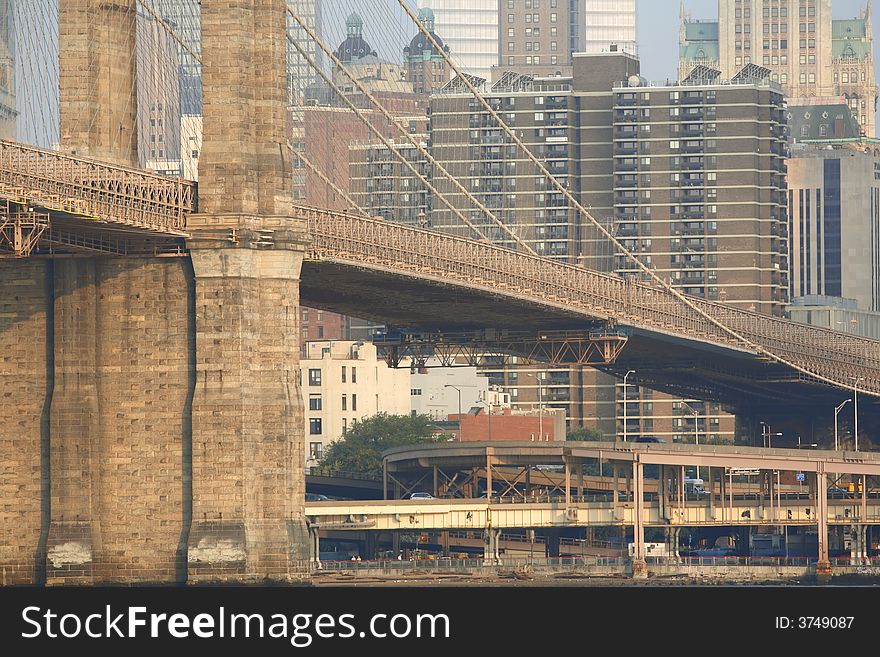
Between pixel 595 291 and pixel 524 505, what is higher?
pixel 595 291

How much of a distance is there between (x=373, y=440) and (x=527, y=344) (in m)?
50.2

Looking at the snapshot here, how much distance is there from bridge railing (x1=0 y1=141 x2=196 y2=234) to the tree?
81.6 metres

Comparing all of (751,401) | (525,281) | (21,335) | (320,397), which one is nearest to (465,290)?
(525,281)

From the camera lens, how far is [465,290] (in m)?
98.2

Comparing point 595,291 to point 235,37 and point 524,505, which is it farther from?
point 235,37

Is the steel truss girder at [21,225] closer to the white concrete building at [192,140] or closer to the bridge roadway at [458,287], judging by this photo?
the bridge roadway at [458,287]

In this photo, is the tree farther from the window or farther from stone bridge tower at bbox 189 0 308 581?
stone bridge tower at bbox 189 0 308 581

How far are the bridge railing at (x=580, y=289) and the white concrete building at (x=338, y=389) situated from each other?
56314 millimetres

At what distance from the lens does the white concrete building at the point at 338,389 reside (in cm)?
17812

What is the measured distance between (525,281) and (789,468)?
19.1 meters

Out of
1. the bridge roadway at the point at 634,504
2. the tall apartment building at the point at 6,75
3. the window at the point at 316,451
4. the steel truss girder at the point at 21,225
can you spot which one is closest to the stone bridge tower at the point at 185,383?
the steel truss girder at the point at 21,225

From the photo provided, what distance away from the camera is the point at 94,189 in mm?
69938

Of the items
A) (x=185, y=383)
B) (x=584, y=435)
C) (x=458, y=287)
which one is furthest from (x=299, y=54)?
(x=584, y=435)
